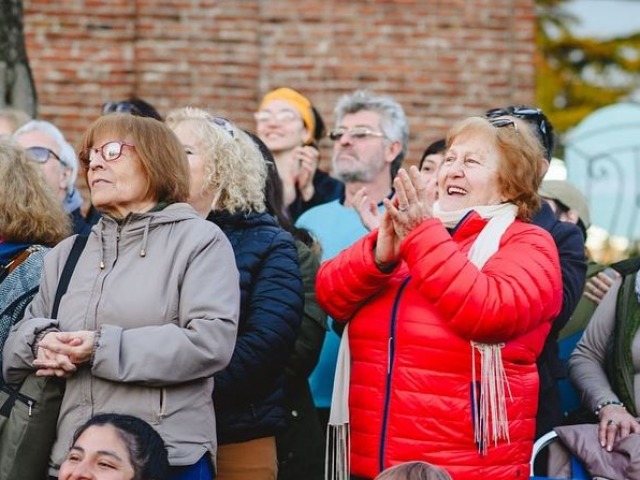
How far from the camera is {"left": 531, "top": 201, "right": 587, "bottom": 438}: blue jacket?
5.09 m

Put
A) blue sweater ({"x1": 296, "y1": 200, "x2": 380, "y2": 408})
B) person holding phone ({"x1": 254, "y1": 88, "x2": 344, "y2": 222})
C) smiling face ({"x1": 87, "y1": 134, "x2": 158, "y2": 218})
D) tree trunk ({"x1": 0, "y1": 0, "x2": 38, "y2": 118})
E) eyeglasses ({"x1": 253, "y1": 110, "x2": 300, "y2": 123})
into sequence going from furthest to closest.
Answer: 1. tree trunk ({"x1": 0, "y1": 0, "x2": 38, "y2": 118})
2. eyeglasses ({"x1": 253, "y1": 110, "x2": 300, "y2": 123})
3. person holding phone ({"x1": 254, "y1": 88, "x2": 344, "y2": 222})
4. blue sweater ({"x1": 296, "y1": 200, "x2": 380, "y2": 408})
5. smiling face ({"x1": 87, "y1": 134, "x2": 158, "y2": 218})

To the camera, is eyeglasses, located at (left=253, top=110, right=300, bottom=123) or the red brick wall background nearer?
eyeglasses, located at (left=253, top=110, right=300, bottom=123)

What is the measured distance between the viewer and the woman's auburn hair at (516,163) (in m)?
4.72

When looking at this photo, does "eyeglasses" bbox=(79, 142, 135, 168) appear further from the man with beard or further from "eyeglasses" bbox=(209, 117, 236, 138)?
the man with beard

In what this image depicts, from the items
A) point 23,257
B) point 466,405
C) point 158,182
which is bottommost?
point 466,405

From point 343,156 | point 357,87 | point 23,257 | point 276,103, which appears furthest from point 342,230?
point 357,87

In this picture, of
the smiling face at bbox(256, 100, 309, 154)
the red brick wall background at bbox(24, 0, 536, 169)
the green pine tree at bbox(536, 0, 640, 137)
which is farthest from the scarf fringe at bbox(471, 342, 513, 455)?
the green pine tree at bbox(536, 0, 640, 137)

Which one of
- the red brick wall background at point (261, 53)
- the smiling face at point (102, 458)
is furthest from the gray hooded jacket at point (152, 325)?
the red brick wall background at point (261, 53)

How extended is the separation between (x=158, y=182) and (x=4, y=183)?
0.81 metres

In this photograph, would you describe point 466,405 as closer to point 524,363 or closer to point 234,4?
A: point 524,363

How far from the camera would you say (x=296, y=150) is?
23.5 ft

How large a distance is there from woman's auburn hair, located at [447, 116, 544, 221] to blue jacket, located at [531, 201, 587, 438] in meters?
0.44

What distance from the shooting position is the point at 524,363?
14.7 ft

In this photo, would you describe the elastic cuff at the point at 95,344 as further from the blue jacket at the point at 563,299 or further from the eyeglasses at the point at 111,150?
the blue jacket at the point at 563,299
